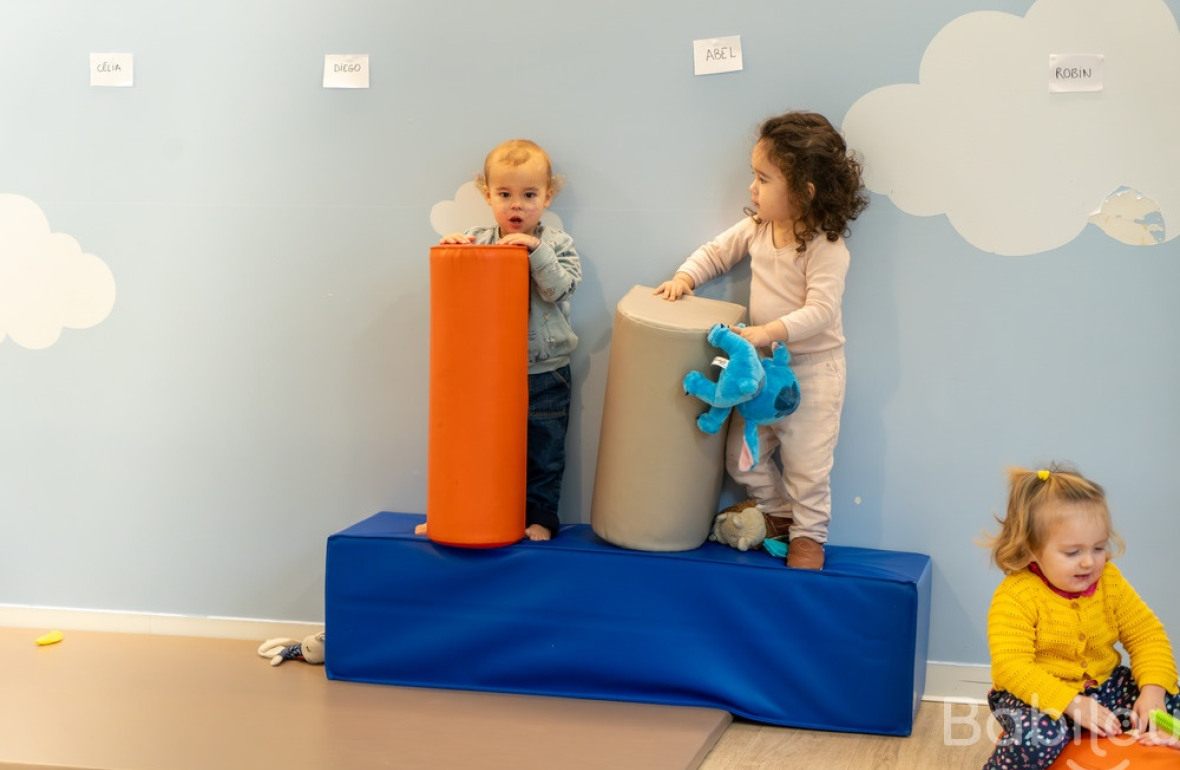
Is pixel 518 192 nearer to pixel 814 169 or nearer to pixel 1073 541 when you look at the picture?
pixel 814 169

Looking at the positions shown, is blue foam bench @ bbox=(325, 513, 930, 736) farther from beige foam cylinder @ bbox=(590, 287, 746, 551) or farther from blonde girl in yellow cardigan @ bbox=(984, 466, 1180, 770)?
blonde girl in yellow cardigan @ bbox=(984, 466, 1180, 770)

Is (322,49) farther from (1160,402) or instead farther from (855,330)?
(1160,402)

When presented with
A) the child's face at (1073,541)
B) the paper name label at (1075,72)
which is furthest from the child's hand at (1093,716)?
the paper name label at (1075,72)

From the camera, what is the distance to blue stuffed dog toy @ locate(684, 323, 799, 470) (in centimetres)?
289

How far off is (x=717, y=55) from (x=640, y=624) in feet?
4.49

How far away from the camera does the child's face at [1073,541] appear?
2.40 metres

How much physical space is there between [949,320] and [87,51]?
2.35m

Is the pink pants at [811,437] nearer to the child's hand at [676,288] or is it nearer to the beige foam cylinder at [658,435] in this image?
the beige foam cylinder at [658,435]

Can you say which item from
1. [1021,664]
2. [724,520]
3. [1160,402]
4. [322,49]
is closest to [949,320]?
[1160,402]

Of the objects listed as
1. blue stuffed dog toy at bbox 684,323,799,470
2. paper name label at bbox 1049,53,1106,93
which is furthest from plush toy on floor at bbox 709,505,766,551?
paper name label at bbox 1049,53,1106,93

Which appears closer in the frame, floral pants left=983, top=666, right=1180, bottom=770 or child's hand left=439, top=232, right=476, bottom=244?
floral pants left=983, top=666, right=1180, bottom=770

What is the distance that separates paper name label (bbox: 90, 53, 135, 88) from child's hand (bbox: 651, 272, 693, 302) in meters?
1.55

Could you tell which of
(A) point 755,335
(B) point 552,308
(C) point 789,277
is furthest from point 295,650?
(C) point 789,277

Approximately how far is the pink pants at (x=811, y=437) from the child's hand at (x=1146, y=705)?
0.82 m
